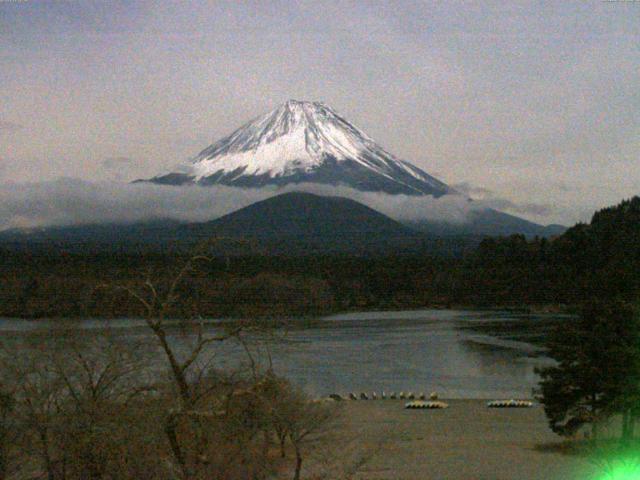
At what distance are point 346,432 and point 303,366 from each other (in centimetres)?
975

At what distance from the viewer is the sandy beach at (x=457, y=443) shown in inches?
385

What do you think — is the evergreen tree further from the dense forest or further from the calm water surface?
the dense forest

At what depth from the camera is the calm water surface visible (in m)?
19.6

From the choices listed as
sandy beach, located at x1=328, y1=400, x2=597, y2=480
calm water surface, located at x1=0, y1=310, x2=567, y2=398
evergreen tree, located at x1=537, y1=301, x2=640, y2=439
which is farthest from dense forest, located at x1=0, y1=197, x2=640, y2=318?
evergreen tree, located at x1=537, y1=301, x2=640, y2=439

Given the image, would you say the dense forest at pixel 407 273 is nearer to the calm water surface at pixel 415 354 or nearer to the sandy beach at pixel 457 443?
the calm water surface at pixel 415 354

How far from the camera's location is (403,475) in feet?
31.7

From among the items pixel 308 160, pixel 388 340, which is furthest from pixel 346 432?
pixel 308 160

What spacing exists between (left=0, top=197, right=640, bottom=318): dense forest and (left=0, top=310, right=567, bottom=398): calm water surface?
2.89 metres

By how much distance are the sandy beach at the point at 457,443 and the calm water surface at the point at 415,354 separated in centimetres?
198

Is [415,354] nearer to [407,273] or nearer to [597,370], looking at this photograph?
[597,370]

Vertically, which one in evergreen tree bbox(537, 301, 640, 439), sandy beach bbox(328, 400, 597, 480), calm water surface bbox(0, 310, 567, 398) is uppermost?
evergreen tree bbox(537, 301, 640, 439)

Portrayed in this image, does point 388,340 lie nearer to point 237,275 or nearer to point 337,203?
point 237,275

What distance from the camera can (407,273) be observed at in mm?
48656

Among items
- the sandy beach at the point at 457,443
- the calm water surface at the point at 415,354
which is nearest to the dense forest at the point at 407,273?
the calm water surface at the point at 415,354
